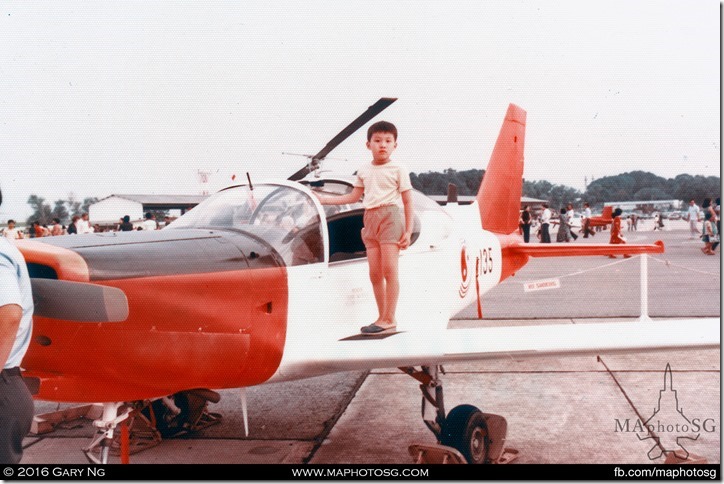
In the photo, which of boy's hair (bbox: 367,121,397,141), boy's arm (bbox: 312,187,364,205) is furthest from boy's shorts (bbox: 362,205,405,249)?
boy's hair (bbox: 367,121,397,141)

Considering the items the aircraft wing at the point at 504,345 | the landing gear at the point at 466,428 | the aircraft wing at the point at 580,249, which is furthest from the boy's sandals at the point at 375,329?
the aircraft wing at the point at 580,249

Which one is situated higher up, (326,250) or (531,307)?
(326,250)

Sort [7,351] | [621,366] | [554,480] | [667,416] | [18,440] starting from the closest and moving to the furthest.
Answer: [7,351], [18,440], [554,480], [667,416], [621,366]

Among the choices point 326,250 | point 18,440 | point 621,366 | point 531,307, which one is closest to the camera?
point 18,440

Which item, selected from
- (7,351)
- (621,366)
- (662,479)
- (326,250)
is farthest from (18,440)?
(621,366)

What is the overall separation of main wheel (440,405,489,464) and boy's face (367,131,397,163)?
65.5 inches

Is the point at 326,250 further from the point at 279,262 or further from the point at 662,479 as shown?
the point at 662,479

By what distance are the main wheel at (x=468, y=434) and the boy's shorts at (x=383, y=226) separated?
45.5 inches

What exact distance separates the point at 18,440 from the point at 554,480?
103 inches

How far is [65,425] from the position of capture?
4.65 m

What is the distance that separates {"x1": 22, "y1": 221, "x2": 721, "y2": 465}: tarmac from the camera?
12.8 ft

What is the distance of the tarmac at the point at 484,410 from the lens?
12.8ft

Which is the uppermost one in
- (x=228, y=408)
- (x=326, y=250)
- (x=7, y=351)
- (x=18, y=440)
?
(x=326, y=250)
